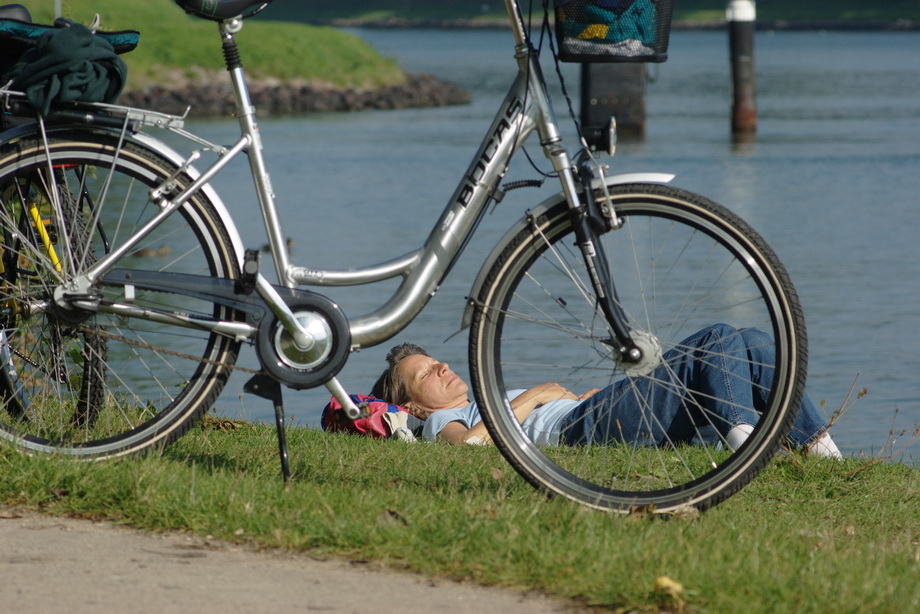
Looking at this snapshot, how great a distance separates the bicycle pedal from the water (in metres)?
3.43

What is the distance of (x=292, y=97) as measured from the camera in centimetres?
4859

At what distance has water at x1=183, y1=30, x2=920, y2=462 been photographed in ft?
33.0

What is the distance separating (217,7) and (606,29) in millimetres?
1192

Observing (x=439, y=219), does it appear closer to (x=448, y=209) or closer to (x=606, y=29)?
(x=448, y=209)

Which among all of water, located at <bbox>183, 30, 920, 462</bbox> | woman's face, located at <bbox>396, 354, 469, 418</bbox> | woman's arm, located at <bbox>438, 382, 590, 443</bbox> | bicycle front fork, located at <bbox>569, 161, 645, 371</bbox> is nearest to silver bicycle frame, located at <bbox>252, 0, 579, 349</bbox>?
bicycle front fork, located at <bbox>569, 161, 645, 371</bbox>

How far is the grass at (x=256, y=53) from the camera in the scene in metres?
50.7

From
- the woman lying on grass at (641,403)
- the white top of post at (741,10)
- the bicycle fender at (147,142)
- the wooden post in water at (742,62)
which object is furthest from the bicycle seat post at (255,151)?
the white top of post at (741,10)

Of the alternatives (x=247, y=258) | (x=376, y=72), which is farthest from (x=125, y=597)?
(x=376, y=72)

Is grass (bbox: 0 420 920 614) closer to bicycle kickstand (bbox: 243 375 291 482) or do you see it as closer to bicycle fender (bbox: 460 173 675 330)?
bicycle kickstand (bbox: 243 375 291 482)

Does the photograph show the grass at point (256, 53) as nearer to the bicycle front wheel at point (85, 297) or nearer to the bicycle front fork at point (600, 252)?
the bicycle front wheel at point (85, 297)

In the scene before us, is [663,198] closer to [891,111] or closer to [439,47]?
[891,111]

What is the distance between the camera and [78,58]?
3.97 metres

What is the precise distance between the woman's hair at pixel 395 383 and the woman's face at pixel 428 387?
3 cm

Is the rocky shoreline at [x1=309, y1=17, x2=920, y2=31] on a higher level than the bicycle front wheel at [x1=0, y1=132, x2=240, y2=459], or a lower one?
higher
